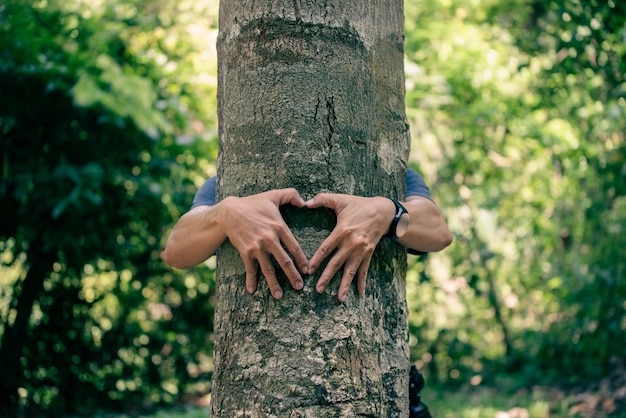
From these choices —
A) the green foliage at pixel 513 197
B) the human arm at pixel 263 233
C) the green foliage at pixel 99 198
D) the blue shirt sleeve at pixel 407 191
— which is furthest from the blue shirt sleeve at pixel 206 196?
the green foliage at pixel 513 197

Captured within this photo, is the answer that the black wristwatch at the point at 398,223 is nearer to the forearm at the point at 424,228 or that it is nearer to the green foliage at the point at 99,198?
the forearm at the point at 424,228

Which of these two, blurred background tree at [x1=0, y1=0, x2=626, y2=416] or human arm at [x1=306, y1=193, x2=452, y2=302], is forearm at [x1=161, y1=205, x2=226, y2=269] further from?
blurred background tree at [x1=0, y1=0, x2=626, y2=416]

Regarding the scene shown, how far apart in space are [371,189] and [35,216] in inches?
176

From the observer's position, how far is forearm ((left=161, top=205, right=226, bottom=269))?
5.96ft

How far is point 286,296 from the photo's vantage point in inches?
65.2

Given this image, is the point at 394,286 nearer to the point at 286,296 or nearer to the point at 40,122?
the point at 286,296

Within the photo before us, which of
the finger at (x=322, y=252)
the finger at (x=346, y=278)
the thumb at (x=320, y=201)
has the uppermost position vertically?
the thumb at (x=320, y=201)

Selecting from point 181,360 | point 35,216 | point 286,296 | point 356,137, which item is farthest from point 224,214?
point 181,360

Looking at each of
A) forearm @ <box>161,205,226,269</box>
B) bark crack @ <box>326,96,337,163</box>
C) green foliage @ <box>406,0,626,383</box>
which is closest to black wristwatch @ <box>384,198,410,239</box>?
bark crack @ <box>326,96,337,163</box>

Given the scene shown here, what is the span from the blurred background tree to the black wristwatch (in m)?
3.07

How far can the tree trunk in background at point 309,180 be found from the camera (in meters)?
1.63

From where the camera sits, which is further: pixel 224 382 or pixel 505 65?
pixel 505 65

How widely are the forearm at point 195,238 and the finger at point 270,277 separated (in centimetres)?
19

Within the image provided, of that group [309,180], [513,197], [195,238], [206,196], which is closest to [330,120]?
[309,180]
